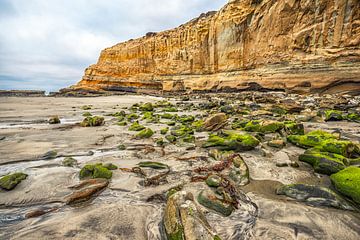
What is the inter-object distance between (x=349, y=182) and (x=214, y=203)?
5.51 ft

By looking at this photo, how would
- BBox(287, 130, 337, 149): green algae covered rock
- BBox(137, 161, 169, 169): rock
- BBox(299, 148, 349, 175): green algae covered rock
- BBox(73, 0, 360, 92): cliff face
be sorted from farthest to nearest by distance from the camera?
BBox(73, 0, 360, 92): cliff face < BBox(287, 130, 337, 149): green algae covered rock < BBox(137, 161, 169, 169): rock < BBox(299, 148, 349, 175): green algae covered rock

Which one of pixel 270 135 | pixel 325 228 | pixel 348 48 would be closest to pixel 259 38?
pixel 348 48

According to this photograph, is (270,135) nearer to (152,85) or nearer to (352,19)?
(352,19)

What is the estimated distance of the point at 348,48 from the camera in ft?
49.8

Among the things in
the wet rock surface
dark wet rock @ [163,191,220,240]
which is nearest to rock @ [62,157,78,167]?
the wet rock surface

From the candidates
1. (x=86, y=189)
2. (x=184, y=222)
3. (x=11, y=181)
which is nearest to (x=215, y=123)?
(x=86, y=189)

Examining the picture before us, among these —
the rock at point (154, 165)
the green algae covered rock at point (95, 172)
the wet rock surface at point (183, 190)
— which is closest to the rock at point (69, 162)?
the wet rock surface at point (183, 190)

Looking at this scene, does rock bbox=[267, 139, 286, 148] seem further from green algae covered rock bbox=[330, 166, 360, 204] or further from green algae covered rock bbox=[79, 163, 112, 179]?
green algae covered rock bbox=[79, 163, 112, 179]

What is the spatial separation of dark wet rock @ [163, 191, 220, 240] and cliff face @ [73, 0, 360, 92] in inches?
702

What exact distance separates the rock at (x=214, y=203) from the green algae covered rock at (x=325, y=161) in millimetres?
1841

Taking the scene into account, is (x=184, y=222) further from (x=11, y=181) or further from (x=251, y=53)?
(x=251, y=53)

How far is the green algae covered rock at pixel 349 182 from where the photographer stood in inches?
86.3

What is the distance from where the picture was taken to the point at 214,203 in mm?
2203

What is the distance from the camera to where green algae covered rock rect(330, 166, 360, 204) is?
219 centimetres
